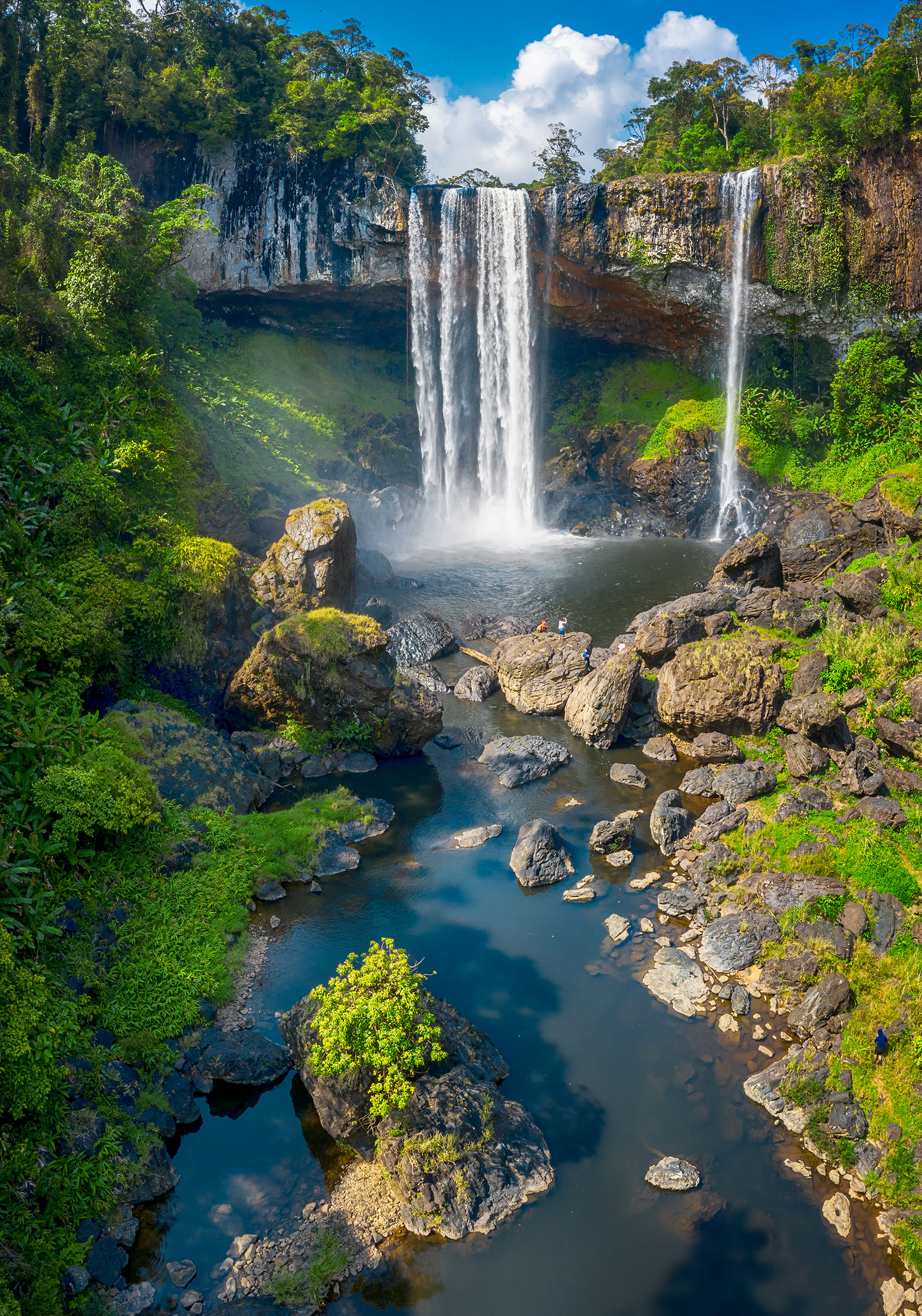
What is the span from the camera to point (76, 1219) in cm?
1066

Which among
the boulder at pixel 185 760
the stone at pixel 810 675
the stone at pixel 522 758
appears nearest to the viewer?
the boulder at pixel 185 760

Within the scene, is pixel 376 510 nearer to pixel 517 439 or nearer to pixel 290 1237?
pixel 517 439

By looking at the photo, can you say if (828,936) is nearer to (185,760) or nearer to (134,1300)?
(134,1300)

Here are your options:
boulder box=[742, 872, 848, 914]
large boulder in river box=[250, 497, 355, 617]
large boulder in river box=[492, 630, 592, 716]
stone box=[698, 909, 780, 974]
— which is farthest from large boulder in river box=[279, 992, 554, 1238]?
large boulder in river box=[250, 497, 355, 617]

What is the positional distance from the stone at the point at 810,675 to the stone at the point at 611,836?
6638mm

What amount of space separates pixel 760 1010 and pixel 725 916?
2.19 m

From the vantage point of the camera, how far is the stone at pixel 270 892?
17875mm

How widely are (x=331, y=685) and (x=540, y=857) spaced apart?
8.33m

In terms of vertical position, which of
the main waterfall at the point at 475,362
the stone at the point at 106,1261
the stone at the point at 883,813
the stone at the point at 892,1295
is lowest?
the stone at the point at 892,1295

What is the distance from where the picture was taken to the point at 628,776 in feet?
74.1

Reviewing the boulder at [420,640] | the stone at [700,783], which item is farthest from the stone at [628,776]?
the boulder at [420,640]

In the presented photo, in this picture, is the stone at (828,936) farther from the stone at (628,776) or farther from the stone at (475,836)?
the stone at (475,836)

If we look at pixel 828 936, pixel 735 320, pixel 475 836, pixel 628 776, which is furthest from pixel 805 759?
pixel 735 320

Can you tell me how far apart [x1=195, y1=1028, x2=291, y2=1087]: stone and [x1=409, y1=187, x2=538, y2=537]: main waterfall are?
36133 millimetres
